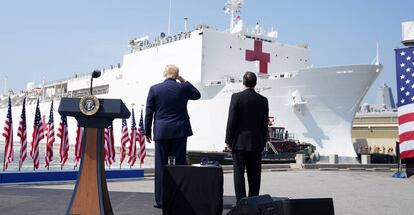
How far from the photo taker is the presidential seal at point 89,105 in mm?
3180

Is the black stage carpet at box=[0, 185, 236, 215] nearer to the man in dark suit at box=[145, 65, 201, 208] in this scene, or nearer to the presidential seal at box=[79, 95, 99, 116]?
the man in dark suit at box=[145, 65, 201, 208]

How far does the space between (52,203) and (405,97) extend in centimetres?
825

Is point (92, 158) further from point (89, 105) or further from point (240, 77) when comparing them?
point (240, 77)

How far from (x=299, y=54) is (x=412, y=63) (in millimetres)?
16265

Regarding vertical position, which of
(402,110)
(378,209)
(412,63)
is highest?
(412,63)

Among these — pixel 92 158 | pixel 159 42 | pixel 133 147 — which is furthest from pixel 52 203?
pixel 159 42

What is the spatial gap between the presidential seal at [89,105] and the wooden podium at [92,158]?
0.9 inches

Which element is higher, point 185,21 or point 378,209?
point 185,21

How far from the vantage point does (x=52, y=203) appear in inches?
158

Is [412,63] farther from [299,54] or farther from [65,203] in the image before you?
[299,54]

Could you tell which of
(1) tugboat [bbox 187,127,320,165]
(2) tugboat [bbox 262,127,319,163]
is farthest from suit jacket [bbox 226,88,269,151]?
(2) tugboat [bbox 262,127,319,163]

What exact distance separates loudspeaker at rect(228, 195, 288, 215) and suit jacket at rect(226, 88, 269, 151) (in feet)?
3.48

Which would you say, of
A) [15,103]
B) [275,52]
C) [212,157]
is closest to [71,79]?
[15,103]

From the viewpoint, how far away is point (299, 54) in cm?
2552
